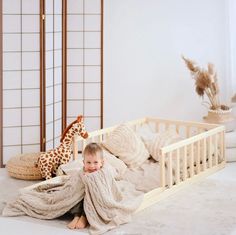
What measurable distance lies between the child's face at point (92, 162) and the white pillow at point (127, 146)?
1157mm

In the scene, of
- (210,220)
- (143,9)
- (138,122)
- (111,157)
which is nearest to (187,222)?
(210,220)

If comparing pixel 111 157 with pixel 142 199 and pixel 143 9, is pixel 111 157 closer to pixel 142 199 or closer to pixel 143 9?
pixel 142 199

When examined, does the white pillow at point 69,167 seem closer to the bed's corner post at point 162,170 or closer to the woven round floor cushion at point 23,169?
the woven round floor cushion at point 23,169

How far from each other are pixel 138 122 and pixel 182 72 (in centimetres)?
100

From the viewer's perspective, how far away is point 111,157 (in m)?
5.70

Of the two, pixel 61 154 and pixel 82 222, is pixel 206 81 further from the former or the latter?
pixel 82 222

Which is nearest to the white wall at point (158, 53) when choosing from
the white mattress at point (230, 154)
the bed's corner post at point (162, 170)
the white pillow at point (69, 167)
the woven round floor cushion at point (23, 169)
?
the white mattress at point (230, 154)

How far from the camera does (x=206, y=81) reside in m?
6.49

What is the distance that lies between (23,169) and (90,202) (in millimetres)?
1326

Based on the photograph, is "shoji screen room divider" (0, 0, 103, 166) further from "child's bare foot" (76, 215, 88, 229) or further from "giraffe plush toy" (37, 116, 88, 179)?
"child's bare foot" (76, 215, 88, 229)

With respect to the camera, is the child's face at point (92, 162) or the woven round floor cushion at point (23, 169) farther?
the woven round floor cushion at point (23, 169)

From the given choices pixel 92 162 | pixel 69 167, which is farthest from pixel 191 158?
pixel 92 162

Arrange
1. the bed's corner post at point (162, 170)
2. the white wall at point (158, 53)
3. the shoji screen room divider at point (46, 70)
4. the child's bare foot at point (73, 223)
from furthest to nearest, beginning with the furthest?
the white wall at point (158, 53) < the shoji screen room divider at point (46, 70) < the bed's corner post at point (162, 170) < the child's bare foot at point (73, 223)

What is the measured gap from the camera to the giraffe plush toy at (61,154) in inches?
221
